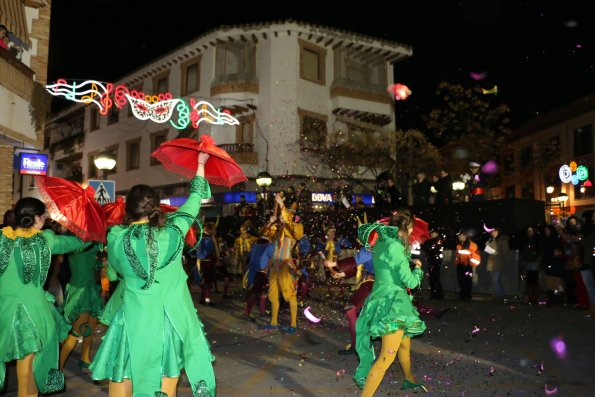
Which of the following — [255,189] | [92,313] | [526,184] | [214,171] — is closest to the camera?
[214,171]

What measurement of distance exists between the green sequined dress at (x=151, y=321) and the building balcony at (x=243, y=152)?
24.3m

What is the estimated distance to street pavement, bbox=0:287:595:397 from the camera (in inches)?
222

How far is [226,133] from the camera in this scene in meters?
29.2

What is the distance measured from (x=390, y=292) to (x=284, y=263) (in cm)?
420

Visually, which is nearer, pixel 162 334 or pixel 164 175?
pixel 162 334

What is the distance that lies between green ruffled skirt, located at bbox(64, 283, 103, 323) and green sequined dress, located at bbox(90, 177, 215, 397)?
2.89 metres

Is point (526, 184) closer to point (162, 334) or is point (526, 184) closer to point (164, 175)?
point (164, 175)

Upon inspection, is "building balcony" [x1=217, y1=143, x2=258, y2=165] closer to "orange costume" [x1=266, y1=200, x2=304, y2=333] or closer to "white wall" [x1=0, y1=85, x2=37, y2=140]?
"white wall" [x1=0, y1=85, x2=37, y2=140]

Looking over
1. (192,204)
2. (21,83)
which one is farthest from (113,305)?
(21,83)

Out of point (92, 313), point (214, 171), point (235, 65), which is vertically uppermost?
point (235, 65)

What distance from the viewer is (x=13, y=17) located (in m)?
10.8

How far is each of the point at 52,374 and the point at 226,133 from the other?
24955 mm

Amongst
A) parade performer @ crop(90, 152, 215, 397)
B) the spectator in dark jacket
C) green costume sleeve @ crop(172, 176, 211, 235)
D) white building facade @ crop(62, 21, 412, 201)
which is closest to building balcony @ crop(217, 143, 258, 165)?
white building facade @ crop(62, 21, 412, 201)

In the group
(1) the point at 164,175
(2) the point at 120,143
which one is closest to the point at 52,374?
(1) the point at 164,175
